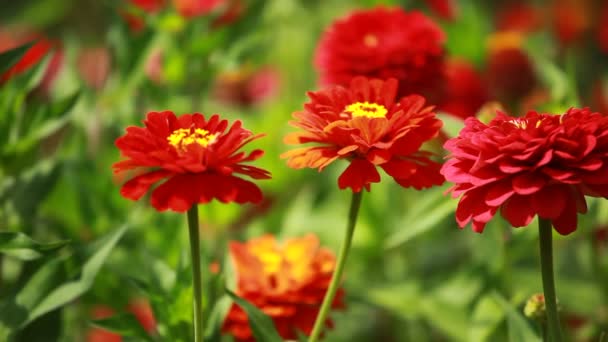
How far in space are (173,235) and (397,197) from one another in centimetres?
24

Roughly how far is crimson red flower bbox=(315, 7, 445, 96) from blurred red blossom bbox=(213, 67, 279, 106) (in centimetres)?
53

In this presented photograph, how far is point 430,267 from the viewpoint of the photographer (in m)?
0.94

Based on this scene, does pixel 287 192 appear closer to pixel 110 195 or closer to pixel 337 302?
pixel 110 195

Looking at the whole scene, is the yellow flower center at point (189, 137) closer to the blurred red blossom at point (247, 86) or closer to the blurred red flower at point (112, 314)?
the blurred red flower at point (112, 314)

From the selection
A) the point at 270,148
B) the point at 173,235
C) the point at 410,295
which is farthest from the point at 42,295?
the point at 270,148

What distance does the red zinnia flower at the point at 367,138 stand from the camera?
0.43 meters

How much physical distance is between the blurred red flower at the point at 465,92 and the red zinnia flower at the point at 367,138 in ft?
1.34

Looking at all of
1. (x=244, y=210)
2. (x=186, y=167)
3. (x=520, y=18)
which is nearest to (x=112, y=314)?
(x=244, y=210)

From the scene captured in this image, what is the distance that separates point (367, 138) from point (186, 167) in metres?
0.09

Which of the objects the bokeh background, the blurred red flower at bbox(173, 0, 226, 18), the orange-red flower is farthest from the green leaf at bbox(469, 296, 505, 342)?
the blurred red flower at bbox(173, 0, 226, 18)

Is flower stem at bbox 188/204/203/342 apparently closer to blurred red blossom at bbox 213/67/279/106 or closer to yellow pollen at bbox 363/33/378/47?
yellow pollen at bbox 363/33/378/47

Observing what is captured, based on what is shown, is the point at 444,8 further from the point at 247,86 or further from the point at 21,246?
the point at 21,246

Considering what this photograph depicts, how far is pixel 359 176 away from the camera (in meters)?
0.43

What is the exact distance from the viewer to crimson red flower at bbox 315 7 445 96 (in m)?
0.58
